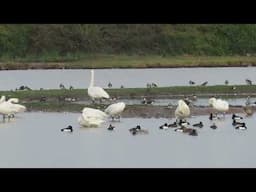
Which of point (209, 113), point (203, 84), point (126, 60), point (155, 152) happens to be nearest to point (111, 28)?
point (126, 60)

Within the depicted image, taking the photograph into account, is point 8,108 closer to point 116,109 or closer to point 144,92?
point 116,109

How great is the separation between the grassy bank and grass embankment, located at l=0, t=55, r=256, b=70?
866cm

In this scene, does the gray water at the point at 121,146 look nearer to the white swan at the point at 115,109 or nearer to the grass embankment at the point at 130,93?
the white swan at the point at 115,109

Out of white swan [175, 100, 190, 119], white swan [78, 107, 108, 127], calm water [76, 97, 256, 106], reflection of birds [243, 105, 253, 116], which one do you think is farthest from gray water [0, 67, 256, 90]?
white swan [78, 107, 108, 127]

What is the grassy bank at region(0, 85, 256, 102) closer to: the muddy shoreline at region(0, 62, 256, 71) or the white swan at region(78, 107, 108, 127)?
the white swan at region(78, 107, 108, 127)

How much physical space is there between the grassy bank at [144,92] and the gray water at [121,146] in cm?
390

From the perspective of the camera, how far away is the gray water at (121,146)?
47.6 ft

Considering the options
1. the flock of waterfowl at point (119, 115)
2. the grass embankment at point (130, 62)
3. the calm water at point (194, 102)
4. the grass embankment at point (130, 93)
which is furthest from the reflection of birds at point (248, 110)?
the grass embankment at point (130, 62)

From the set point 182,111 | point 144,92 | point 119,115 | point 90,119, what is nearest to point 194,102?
point 144,92

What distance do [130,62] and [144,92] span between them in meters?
10.7

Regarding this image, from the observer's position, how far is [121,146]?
15820mm

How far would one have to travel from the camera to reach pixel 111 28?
128ft

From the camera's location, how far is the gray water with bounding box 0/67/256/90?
26672 millimetres

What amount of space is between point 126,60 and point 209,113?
15454mm
